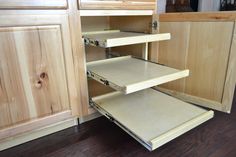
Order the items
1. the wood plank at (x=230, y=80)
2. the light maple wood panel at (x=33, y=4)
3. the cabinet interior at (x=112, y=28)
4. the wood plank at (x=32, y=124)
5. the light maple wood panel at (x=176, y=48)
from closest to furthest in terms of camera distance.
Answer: the light maple wood panel at (x=33, y=4) < the wood plank at (x=32, y=124) < the wood plank at (x=230, y=80) < the light maple wood panel at (x=176, y=48) < the cabinet interior at (x=112, y=28)

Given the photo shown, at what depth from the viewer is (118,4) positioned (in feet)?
3.08

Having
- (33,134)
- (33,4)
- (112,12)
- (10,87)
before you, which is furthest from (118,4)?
(33,134)

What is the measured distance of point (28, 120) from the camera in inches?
32.3

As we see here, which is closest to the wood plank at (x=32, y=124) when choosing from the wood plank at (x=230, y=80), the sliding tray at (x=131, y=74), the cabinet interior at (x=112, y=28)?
the sliding tray at (x=131, y=74)

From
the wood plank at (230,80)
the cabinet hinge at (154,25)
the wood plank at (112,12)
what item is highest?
the wood plank at (112,12)

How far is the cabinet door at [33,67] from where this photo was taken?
28.1 inches

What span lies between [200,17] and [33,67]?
2.67ft

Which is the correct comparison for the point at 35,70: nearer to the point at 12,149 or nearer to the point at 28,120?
the point at 28,120

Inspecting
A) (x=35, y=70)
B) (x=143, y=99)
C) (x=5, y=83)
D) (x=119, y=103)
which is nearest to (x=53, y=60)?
(x=35, y=70)

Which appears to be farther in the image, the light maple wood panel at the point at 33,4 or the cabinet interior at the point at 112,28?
the cabinet interior at the point at 112,28

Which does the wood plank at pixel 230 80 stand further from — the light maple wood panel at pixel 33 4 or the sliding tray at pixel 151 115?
the light maple wood panel at pixel 33 4

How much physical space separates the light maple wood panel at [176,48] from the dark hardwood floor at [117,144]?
0.31 m

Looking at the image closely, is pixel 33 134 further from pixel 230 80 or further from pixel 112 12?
pixel 230 80

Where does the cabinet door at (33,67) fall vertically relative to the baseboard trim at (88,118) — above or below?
above
